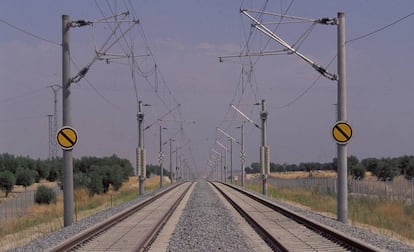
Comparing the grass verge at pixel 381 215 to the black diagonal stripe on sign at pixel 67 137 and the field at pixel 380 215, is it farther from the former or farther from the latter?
the black diagonal stripe on sign at pixel 67 137

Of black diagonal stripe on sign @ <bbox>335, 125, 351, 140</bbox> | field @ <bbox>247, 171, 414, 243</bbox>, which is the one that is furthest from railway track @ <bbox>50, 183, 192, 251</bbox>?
field @ <bbox>247, 171, 414, 243</bbox>

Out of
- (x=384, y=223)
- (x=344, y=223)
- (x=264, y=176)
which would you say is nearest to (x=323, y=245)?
(x=344, y=223)

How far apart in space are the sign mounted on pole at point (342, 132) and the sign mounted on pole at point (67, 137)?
31.2 ft

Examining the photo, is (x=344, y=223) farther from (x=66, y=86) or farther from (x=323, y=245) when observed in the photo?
(x=66, y=86)

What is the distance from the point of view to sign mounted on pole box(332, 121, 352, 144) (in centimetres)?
2705

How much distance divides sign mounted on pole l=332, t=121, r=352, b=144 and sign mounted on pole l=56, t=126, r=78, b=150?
9.52 m

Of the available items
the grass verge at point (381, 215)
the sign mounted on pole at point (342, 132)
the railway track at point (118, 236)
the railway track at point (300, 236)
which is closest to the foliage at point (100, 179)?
the grass verge at point (381, 215)

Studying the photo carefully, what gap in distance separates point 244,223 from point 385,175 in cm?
9125

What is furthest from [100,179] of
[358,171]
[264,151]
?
[358,171]

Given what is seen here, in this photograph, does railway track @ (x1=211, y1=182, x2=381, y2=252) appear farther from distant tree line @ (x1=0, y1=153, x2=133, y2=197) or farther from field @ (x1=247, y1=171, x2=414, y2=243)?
distant tree line @ (x1=0, y1=153, x2=133, y2=197)

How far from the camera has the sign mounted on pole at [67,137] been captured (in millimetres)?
27219

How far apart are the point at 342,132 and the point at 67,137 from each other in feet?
33.0

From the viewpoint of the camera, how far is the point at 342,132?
27.1 meters

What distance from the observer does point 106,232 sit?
80.6 feet
